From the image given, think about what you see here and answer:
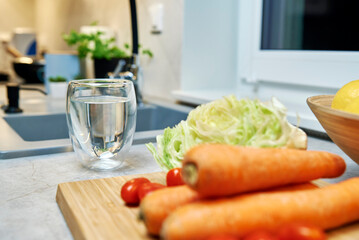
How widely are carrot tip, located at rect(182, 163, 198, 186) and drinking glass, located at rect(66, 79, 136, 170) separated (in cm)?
31

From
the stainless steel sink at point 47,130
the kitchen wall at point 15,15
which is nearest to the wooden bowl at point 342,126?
the stainless steel sink at point 47,130

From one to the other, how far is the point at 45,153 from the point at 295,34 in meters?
0.94

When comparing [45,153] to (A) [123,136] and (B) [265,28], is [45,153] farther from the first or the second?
(B) [265,28]

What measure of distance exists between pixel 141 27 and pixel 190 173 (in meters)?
1.49

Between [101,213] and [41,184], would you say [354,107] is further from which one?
[41,184]

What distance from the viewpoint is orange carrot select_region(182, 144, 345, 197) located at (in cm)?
41

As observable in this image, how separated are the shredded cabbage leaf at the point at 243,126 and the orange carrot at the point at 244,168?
40 millimetres

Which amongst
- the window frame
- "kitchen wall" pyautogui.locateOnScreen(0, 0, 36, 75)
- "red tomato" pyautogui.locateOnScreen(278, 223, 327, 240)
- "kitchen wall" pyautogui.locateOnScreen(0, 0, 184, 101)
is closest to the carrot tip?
"red tomato" pyautogui.locateOnScreen(278, 223, 327, 240)

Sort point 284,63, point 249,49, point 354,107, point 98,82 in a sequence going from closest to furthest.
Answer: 1. point 354,107
2. point 98,82
3. point 284,63
4. point 249,49

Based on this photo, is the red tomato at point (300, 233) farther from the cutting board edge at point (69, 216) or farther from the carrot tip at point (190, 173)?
the cutting board edge at point (69, 216)

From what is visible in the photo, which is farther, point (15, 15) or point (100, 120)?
point (15, 15)

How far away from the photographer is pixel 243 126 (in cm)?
56

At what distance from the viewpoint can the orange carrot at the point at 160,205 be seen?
42cm

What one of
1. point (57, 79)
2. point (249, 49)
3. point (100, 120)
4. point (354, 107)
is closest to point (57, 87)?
point (57, 79)
